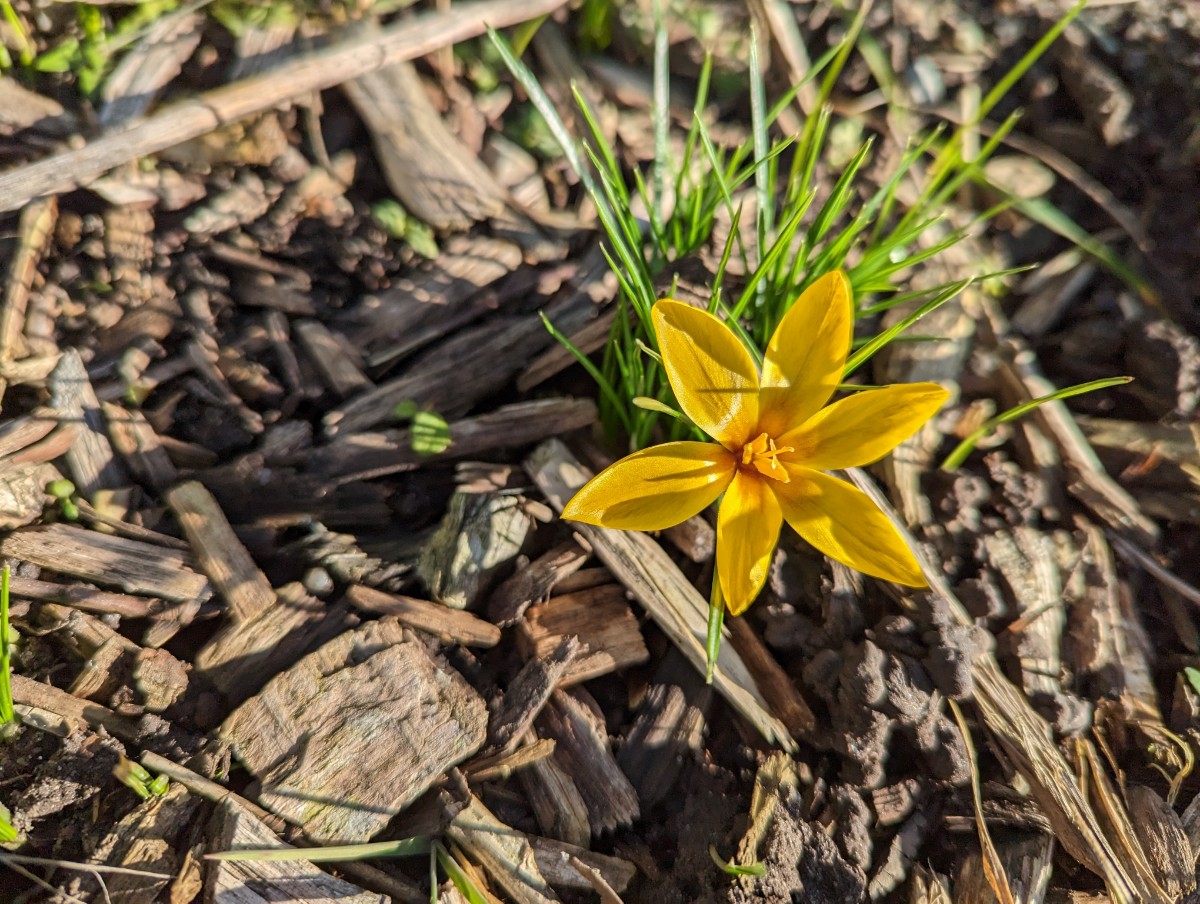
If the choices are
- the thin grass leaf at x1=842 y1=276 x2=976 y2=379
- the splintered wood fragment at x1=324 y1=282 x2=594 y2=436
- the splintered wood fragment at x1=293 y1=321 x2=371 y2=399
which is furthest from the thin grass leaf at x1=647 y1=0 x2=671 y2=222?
the splintered wood fragment at x1=293 y1=321 x2=371 y2=399

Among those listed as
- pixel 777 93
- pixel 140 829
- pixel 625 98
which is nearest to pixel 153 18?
pixel 625 98

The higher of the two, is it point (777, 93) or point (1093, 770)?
point (777, 93)

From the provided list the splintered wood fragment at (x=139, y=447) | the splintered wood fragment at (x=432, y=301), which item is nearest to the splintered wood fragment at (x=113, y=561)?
the splintered wood fragment at (x=139, y=447)

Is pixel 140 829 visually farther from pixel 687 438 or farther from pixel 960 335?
pixel 960 335

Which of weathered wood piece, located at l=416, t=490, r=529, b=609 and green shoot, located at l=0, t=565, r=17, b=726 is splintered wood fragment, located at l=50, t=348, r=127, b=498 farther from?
weathered wood piece, located at l=416, t=490, r=529, b=609

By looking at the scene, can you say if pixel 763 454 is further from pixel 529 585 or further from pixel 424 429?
pixel 424 429

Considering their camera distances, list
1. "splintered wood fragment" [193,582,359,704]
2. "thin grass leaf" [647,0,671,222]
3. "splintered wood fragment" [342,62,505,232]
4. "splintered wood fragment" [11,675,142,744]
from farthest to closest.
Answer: "splintered wood fragment" [342,62,505,232]
"thin grass leaf" [647,0,671,222]
"splintered wood fragment" [193,582,359,704]
"splintered wood fragment" [11,675,142,744]

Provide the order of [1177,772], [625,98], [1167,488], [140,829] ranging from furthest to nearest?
1. [625,98]
2. [1167,488]
3. [1177,772]
4. [140,829]
